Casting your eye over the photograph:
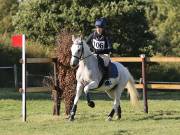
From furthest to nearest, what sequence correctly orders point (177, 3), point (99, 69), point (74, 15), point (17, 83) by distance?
point (177, 3) → point (74, 15) → point (17, 83) → point (99, 69)

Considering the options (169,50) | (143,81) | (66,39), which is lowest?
(169,50)

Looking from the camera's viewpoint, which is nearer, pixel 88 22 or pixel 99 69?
pixel 99 69

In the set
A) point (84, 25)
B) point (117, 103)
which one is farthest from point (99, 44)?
point (84, 25)

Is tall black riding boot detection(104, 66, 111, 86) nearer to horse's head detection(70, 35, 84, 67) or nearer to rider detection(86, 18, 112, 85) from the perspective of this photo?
rider detection(86, 18, 112, 85)

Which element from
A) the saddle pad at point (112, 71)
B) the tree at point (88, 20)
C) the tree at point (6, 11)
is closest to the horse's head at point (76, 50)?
the saddle pad at point (112, 71)

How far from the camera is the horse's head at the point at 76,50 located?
13.5 metres

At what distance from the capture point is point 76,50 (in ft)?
44.8

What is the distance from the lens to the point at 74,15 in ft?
126

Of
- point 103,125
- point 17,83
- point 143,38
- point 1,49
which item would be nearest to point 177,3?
point 143,38

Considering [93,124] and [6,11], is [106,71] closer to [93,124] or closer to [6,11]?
[93,124]

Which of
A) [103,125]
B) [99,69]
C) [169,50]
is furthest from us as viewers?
[169,50]

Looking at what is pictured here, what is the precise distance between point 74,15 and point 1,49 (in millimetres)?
5939

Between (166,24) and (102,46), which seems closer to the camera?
(102,46)

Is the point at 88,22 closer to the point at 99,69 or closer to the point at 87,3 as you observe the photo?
the point at 87,3
